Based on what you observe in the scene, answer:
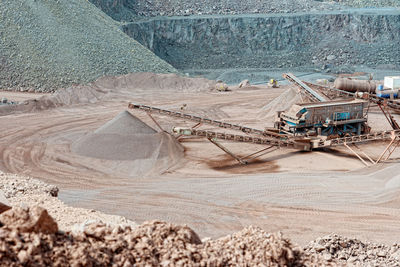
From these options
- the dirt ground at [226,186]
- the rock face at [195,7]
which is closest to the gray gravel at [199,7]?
the rock face at [195,7]

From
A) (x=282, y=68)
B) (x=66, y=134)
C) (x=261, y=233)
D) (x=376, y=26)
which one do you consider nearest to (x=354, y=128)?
(x=66, y=134)

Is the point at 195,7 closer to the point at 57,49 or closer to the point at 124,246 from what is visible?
the point at 57,49

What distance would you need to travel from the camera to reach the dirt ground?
1299 centimetres

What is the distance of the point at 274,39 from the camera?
5112 centimetres

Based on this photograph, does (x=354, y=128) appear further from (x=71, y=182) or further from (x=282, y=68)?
(x=282, y=68)

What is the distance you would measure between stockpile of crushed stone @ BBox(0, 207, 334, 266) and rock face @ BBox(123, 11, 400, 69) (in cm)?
4092

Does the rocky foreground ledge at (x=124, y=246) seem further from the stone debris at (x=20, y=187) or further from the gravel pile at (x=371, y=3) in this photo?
the gravel pile at (x=371, y=3)

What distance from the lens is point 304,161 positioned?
1834cm

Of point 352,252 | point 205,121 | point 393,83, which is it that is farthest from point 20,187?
point 393,83

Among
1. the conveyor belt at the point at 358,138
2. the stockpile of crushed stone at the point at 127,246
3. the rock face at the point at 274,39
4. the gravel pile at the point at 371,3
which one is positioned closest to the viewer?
the stockpile of crushed stone at the point at 127,246

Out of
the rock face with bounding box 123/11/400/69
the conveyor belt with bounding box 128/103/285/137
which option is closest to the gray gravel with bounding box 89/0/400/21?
the rock face with bounding box 123/11/400/69

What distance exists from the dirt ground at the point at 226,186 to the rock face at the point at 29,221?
698 centimetres

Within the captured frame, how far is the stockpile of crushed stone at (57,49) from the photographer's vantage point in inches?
1200

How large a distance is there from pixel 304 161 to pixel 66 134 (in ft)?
31.0
